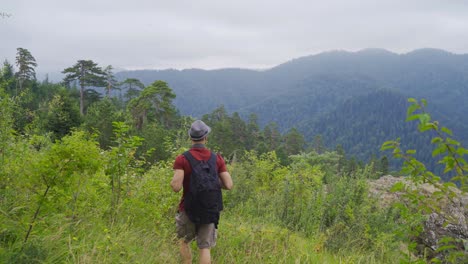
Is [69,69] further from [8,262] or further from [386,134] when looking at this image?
[386,134]

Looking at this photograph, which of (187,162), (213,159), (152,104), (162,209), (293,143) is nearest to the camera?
(187,162)

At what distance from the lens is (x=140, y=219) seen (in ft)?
14.2

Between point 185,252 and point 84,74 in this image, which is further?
point 84,74

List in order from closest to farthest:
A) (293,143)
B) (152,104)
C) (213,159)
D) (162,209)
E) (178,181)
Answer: (178,181) < (213,159) < (162,209) < (152,104) < (293,143)

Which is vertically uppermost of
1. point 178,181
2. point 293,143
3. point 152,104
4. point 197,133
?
point 197,133

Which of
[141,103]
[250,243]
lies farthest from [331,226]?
[141,103]

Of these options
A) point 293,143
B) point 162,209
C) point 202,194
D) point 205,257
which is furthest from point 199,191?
point 293,143

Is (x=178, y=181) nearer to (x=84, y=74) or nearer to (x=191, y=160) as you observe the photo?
(x=191, y=160)

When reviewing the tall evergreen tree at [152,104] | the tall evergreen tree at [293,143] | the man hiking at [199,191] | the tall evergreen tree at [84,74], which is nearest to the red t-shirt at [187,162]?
the man hiking at [199,191]

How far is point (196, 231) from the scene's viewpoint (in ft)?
11.9

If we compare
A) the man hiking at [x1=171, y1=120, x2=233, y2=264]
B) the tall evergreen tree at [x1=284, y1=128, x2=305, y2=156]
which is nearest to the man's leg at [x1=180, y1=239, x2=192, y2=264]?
the man hiking at [x1=171, y1=120, x2=233, y2=264]

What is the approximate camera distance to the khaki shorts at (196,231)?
141 inches

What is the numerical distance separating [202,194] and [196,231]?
0.52 meters

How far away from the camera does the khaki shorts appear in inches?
141
